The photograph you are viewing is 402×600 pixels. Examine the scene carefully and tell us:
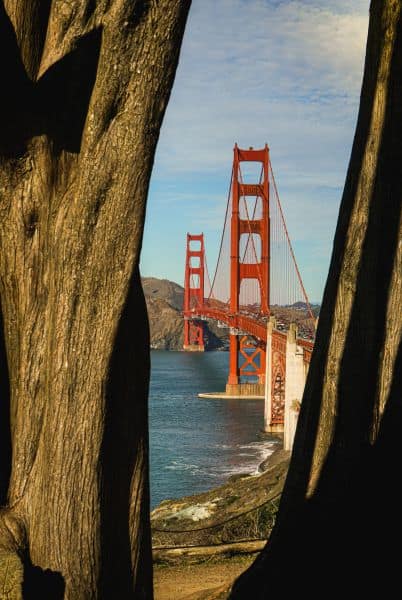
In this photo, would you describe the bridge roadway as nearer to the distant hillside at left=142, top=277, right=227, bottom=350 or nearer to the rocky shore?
the rocky shore

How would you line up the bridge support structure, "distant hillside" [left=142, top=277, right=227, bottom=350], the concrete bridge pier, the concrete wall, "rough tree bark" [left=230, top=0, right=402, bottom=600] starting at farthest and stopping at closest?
"distant hillside" [left=142, top=277, right=227, bottom=350]
the concrete bridge pier
the bridge support structure
the concrete wall
"rough tree bark" [left=230, top=0, right=402, bottom=600]

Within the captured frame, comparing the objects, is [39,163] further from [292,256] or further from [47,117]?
[292,256]

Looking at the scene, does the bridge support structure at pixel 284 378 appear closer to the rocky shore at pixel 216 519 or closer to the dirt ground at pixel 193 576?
the rocky shore at pixel 216 519

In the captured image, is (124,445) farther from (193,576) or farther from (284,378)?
(284,378)

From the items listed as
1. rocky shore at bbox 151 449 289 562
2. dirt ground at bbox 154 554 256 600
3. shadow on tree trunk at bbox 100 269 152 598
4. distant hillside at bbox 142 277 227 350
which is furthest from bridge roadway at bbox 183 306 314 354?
distant hillside at bbox 142 277 227 350

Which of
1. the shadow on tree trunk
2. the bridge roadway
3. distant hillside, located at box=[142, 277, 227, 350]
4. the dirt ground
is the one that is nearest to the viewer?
the shadow on tree trunk

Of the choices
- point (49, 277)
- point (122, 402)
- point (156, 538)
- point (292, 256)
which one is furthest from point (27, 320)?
point (292, 256)
